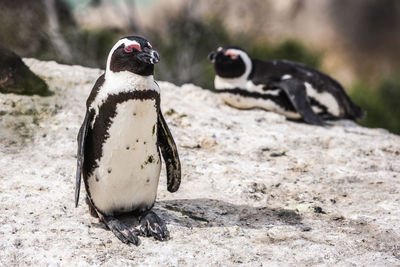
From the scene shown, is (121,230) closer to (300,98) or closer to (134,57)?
(134,57)

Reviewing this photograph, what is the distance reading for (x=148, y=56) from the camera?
2.67 m

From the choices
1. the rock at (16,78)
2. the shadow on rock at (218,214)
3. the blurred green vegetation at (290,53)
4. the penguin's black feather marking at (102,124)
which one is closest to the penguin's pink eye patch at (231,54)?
the rock at (16,78)

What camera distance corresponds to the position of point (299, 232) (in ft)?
9.69

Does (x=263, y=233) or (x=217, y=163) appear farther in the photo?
(x=217, y=163)

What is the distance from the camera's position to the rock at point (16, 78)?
4.24m

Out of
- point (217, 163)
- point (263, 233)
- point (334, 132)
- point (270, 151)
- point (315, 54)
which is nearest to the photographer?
point (263, 233)

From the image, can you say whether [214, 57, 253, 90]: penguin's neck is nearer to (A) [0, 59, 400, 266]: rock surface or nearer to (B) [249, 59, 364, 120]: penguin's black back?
(B) [249, 59, 364, 120]: penguin's black back

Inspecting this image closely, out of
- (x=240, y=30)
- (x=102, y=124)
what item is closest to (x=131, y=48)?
(x=102, y=124)

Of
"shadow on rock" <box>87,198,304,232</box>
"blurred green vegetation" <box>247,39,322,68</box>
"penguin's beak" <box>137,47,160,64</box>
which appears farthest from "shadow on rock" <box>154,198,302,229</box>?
"blurred green vegetation" <box>247,39,322,68</box>

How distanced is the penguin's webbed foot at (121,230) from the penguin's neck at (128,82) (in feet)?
1.96

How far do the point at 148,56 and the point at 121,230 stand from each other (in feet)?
2.59

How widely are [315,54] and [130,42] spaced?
35.9 ft

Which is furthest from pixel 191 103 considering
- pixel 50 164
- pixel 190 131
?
pixel 50 164

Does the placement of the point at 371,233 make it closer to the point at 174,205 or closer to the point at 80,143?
the point at 174,205
